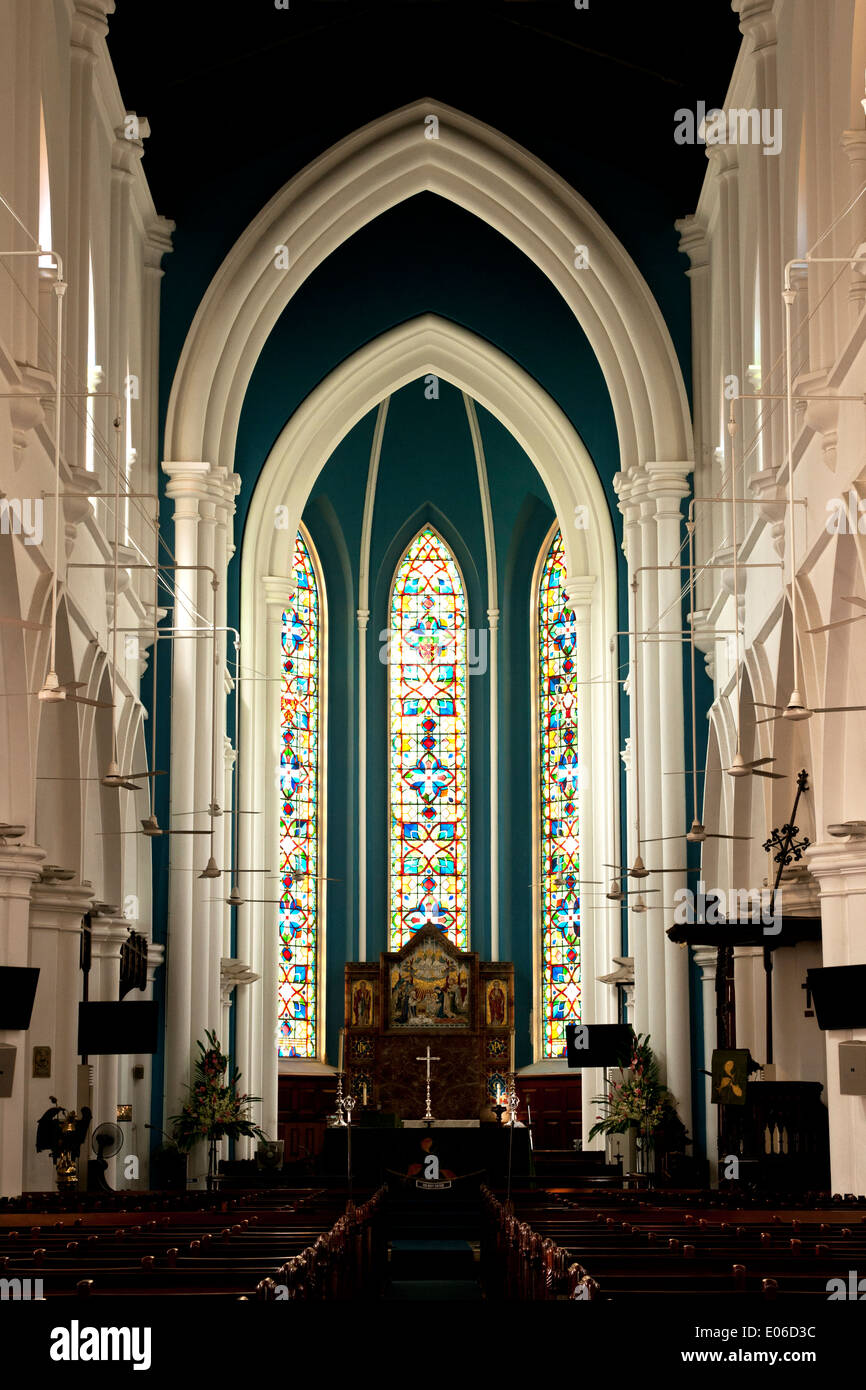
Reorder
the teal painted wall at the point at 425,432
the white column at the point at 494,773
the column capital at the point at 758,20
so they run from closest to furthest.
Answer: the column capital at the point at 758,20, the teal painted wall at the point at 425,432, the white column at the point at 494,773

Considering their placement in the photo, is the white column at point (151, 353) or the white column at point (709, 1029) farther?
the white column at point (151, 353)

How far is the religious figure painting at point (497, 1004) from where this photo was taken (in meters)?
27.4

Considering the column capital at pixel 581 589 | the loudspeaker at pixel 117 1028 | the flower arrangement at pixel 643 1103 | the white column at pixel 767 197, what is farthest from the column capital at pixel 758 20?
the flower arrangement at pixel 643 1103

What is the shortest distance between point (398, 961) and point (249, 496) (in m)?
7.97

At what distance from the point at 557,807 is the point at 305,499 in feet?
24.0

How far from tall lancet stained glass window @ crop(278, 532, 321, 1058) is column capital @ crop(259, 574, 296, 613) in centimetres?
246

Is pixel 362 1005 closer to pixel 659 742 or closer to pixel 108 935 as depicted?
pixel 659 742

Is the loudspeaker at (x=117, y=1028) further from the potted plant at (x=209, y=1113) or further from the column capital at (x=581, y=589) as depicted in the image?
the column capital at (x=581, y=589)

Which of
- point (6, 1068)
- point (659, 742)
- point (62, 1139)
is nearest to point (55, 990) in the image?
point (62, 1139)

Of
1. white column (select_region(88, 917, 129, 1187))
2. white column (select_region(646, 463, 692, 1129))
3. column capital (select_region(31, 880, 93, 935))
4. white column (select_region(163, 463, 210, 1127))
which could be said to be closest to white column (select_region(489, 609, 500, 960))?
white column (select_region(646, 463, 692, 1129))

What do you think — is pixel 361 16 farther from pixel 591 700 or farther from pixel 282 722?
pixel 282 722

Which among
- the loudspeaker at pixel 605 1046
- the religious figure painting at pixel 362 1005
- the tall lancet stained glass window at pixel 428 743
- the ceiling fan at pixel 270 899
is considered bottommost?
the loudspeaker at pixel 605 1046

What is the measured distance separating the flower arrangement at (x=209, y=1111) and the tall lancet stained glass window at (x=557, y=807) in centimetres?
882

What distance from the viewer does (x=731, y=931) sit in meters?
15.8
